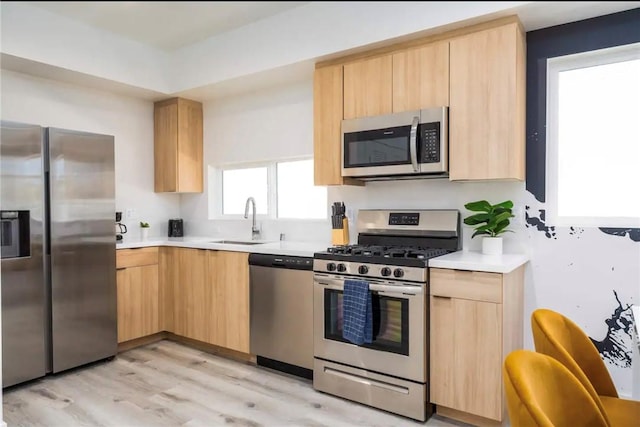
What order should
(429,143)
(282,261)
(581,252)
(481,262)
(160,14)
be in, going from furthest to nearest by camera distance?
(282,261) → (429,143) → (581,252) → (481,262) → (160,14)

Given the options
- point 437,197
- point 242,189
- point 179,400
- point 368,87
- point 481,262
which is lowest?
point 179,400

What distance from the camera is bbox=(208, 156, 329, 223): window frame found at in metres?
3.64

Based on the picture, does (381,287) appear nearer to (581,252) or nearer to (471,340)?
(471,340)

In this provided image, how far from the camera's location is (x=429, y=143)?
2.55 meters

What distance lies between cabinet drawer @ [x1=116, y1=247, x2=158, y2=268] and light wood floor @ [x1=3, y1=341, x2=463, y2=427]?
76 centimetres

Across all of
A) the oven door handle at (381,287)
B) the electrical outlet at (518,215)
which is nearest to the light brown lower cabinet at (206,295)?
the oven door handle at (381,287)

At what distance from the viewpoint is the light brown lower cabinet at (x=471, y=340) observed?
7.04ft

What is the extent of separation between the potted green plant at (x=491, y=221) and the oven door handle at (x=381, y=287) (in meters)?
0.53

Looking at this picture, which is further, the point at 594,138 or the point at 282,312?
the point at 282,312

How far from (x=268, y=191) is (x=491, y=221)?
79.1 inches

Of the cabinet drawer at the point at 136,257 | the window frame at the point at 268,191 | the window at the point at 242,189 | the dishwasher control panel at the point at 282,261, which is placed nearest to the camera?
Answer: the dishwasher control panel at the point at 282,261

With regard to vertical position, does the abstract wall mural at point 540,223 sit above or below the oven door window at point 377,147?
below

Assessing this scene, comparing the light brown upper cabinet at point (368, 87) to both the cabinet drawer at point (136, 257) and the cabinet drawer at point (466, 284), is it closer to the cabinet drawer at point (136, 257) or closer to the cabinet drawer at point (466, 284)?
the cabinet drawer at point (466, 284)

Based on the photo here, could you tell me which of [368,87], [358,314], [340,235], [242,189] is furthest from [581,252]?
[242,189]
